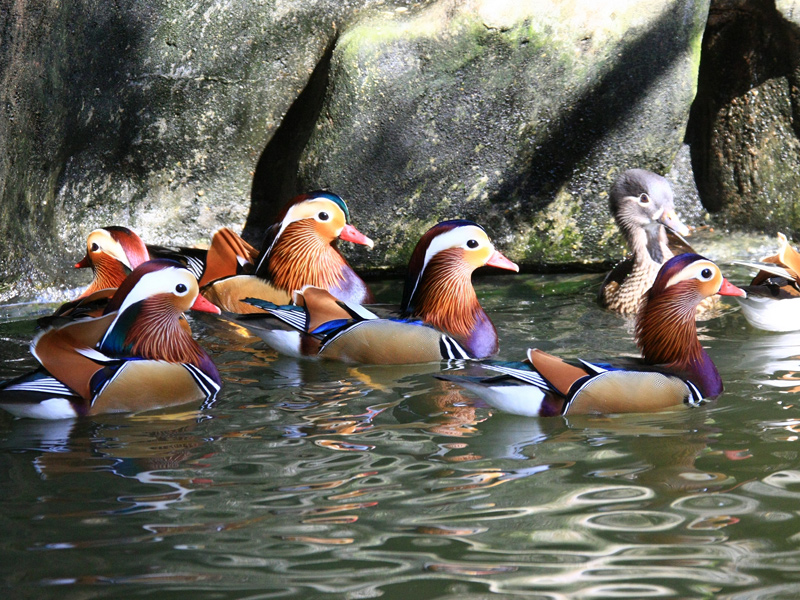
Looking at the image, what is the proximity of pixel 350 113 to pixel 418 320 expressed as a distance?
1920mm

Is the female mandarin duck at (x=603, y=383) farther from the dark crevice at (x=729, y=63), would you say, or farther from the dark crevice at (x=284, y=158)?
the dark crevice at (x=729, y=63)

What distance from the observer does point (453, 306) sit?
187 inches

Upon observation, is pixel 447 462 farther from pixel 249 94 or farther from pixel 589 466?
pixel 249 94

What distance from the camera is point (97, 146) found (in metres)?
6.34

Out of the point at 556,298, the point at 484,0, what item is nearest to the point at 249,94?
the point at 484,0

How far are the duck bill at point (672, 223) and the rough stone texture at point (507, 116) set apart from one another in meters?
0.85

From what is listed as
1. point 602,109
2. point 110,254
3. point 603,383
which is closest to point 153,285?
point 110,254

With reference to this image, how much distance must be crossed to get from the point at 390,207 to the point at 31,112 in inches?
95.1

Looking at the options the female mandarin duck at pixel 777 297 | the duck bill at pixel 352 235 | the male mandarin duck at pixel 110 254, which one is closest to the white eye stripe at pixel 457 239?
the duck bill at pixel 352 235

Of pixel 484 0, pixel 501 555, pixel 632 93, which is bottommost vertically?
pixel 501 555

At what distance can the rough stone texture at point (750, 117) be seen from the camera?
6746 mm

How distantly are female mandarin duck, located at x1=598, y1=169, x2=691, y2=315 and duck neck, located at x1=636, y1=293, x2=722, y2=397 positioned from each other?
1.52 m

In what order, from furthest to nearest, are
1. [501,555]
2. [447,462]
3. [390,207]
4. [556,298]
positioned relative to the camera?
[390,207], [556,298], [447,462], [501,555]

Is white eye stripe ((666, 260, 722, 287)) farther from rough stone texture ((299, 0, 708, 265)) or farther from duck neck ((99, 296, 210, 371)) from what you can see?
rough stone texture ((299, 0, 708, 265))
